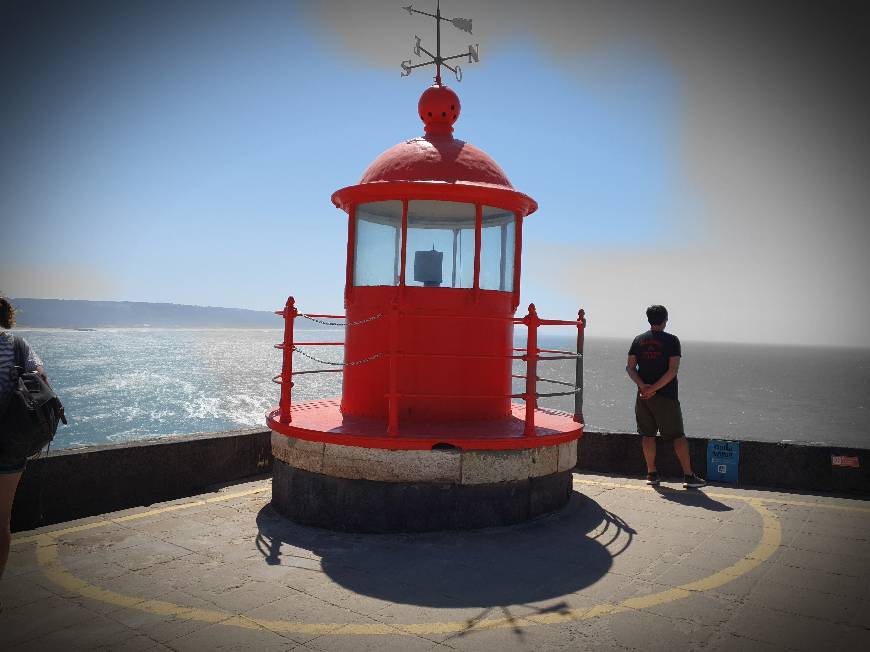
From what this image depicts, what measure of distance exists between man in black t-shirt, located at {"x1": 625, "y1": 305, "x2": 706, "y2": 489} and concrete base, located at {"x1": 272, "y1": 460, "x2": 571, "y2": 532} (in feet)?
7.87

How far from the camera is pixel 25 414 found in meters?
3.50

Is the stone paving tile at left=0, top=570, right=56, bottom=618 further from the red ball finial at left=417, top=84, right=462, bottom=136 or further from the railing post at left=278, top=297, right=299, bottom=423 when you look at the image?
the red ball finial at left=417, top=84, right=462, bottom=136

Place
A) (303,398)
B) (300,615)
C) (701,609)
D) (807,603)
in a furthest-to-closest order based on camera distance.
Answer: (303,398), (807,603), (701,609), (300,615)

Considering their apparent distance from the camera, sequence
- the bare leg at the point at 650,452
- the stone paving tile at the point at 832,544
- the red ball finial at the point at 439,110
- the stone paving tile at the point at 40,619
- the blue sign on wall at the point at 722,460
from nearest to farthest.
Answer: the stone paving tile at the point at 40,619, the stone paving tile at the point at 832,544, the red ball finial at the point at 439,110, the bare leg at the point at 650,452, the blue sign on wall at the point at 722,460

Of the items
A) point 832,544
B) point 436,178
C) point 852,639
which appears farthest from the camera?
point 436,178

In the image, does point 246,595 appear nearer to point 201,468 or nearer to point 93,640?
point 93,640

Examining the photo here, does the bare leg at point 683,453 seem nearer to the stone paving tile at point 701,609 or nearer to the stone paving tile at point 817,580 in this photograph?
the stone paving tile at point 817,580

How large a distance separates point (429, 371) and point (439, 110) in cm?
323

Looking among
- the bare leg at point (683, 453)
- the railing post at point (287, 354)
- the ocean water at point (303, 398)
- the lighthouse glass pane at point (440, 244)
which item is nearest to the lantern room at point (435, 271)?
the lighthouse glass pane at point (440, 244)

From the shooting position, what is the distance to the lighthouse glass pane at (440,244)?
643 cm

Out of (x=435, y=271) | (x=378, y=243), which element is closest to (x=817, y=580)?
(x=435, y=271)

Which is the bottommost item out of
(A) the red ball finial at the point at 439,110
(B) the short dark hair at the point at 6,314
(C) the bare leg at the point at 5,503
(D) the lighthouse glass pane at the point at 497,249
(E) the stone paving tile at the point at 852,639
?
(E) the stone paving tile at the point at 852,639

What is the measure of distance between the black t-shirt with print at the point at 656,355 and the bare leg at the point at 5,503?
249 inches

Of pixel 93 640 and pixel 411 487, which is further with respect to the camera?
pixel 411 487
